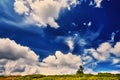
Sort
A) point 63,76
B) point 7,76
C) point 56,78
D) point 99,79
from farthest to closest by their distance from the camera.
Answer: point 7,76 → point 63,76 → point 56,78 → point 99,79

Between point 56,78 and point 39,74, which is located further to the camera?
point 39,74

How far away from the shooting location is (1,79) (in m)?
56.5

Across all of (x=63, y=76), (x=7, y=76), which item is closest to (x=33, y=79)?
(x=63, y=76)

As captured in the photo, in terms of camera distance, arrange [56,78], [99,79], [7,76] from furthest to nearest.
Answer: [7,76]
[56,78]
[99,79]

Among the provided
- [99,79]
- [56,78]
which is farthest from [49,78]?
[99,79]

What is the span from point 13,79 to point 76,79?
45.8 feet

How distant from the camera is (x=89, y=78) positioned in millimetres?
48156

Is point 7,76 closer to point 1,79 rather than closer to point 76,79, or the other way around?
point 1,79

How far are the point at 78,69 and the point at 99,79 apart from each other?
617 inches

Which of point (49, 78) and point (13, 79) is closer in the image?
point (49, 78)

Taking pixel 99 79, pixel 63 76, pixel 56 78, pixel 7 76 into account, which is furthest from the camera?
pixel 7 76

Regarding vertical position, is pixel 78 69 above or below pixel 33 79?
above

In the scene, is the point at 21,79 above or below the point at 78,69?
below

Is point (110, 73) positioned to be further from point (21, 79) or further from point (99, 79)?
point (21, 79)
